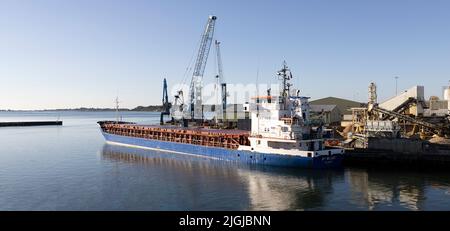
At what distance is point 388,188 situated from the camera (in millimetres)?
32844

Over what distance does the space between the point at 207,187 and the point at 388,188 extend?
16118mm

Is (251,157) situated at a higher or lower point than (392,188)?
higher

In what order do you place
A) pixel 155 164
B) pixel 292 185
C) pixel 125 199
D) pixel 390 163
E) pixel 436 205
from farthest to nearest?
pixel 155 164
pixel 390 163
pixel 292 185
pixel 125 199
pixel 436 205

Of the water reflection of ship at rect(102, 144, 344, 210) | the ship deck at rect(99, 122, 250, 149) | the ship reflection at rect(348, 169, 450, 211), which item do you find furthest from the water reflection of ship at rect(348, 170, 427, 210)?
the ship deck at rect(99, 122, 250, 149)

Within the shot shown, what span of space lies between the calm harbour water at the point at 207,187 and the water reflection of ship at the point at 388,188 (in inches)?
2.8

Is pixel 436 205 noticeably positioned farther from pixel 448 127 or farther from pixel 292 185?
pixel 448 127

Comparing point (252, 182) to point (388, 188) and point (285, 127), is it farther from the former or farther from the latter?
point (388, 188)

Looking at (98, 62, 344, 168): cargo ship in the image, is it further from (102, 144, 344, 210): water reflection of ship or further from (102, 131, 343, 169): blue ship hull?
(102, 144, 344, 210): water reflection of ship

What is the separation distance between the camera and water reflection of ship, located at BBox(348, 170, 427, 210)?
28.3 metres

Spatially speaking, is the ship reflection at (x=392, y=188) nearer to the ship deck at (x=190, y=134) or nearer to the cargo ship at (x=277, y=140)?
the cargo ship at (x=277, y=140)

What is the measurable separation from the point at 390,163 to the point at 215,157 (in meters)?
21.5

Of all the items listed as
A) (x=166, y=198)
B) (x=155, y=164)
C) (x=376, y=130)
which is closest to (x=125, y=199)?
(x=166, y=198)

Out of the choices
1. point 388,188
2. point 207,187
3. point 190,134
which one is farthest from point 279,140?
point 190,134

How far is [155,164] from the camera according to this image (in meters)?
47.2
